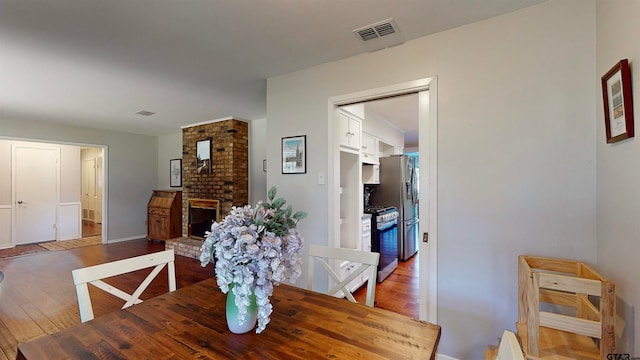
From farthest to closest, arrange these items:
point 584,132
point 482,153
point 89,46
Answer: point 89,46 < point 482,153 < point 584,132

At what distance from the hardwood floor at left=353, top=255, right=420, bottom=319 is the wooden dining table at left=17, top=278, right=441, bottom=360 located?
1.85 m

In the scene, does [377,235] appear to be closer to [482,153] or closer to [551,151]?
[482,153]

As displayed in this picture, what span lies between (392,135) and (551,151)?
3568mm

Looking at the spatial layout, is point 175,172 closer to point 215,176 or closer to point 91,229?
point 215,176

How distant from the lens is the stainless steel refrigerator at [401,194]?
14.2 feet

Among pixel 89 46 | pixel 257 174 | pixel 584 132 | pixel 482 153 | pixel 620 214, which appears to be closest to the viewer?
pixel 620 214

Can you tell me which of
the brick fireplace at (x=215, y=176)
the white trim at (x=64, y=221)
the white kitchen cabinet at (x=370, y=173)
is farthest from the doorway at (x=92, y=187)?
the white kitchen cabinet at (x=370, y=173)

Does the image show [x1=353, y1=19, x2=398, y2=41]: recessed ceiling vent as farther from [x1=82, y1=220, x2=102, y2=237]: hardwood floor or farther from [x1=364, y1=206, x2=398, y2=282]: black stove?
[x1=82, y1=220, x2=102, y2=237]: hardwood floor

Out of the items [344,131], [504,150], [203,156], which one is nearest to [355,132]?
[344,131]

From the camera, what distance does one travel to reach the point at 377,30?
6.32 ft

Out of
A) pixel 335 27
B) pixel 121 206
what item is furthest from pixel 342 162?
pixel 121 206

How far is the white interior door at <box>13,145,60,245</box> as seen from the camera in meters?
5.48

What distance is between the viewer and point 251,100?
3750 mm

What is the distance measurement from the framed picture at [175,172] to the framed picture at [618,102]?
21.9 ft
